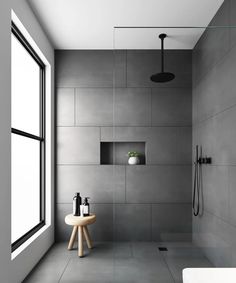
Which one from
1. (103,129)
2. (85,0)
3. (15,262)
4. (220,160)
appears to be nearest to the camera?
(220,160)

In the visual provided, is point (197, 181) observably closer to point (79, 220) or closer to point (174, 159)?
point (174, 159)

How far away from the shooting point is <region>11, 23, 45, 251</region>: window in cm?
296

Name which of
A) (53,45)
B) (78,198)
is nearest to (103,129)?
(78,198)

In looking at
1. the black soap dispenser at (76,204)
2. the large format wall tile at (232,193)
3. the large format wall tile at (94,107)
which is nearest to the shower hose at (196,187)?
the large format wall tile at (232,193)

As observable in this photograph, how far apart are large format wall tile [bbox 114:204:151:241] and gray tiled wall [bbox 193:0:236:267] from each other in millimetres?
352

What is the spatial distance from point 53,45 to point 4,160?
7.23 ft

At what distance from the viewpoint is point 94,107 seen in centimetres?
407

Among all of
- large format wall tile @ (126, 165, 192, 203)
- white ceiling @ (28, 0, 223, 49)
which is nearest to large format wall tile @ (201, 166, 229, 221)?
large format wall tile @ (126, 165, 192, 203)

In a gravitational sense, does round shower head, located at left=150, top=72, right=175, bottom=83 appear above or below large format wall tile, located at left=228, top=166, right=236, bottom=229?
above

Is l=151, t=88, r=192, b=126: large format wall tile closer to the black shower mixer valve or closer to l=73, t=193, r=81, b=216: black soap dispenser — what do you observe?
the black shower mixer valve

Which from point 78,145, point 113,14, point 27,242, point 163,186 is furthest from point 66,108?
point 163,186

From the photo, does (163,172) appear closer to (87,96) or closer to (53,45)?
(87,96)

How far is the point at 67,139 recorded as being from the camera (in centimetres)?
412

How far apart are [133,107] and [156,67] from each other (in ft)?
1.16
